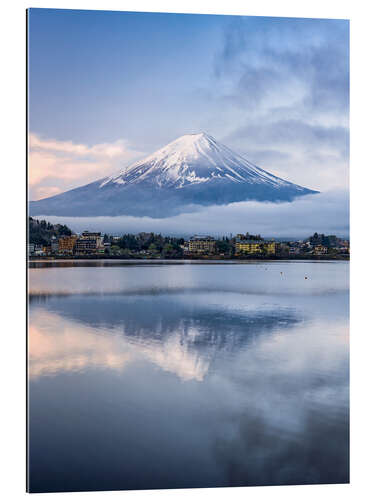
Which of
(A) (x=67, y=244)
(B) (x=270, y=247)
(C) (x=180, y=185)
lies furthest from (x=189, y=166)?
(A) (x=67, y=244)

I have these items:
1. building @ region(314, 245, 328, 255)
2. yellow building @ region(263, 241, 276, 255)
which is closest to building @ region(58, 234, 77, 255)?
yellow building @ region(263, 241, 276, 255)

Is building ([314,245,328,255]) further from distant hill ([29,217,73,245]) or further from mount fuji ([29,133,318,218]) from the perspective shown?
distant hill ([29,217,73,245])

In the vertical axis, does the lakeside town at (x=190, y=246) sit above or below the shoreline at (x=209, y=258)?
above

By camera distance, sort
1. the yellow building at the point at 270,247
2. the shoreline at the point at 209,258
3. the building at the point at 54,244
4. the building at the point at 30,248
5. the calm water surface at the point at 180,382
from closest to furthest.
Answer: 1. the calm water surface at the point at 180,382
2. the building at the point at 30,248
3. the building at the point at 54,244
4. the shoreline at the point at 209,258
5. the yellow building at the point at 270,247

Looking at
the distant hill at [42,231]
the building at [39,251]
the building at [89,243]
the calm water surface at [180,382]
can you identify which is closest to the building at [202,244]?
the calm water surface at [180,382]
